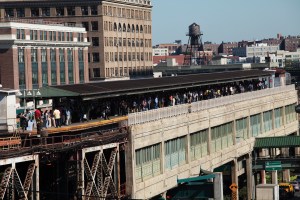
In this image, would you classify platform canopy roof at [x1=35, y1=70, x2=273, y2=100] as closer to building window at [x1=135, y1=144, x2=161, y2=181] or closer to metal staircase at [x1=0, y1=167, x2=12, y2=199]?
building window at [x1=135, y1=144, x2=161, y2=181]

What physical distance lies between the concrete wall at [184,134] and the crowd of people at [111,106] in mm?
3814

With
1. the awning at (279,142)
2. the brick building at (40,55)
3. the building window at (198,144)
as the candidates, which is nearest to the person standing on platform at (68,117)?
the building window at (198,144)

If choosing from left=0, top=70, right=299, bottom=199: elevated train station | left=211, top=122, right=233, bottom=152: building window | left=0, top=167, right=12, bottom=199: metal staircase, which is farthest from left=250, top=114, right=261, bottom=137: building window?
left=0, top=167, right=12, bottom=199: metal staircase

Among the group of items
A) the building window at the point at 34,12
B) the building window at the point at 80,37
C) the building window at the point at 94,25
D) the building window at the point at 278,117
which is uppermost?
the building window at the point at 34,12

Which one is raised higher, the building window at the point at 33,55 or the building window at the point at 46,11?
the building window at the point at 46,11

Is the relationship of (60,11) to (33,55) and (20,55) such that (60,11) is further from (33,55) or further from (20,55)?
(20,55)

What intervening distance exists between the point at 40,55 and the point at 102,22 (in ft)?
122

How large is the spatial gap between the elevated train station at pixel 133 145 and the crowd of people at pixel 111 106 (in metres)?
0.21

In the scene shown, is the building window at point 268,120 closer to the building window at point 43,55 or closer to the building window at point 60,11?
the building window at point 43,55

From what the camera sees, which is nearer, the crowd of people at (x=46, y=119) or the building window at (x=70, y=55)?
the crowd of people at (x=46, y=119)

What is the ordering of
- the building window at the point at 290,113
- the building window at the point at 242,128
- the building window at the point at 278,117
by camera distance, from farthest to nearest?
the building window at the point at 290,113
the building window at the point at 278,117
the building window at the point at 242,128

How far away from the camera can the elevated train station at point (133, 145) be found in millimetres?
42906

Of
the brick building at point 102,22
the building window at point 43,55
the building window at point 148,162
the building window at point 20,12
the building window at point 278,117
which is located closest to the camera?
→ the building window at point 148,162

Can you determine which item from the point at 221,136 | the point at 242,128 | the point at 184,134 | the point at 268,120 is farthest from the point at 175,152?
the point at 268,120
